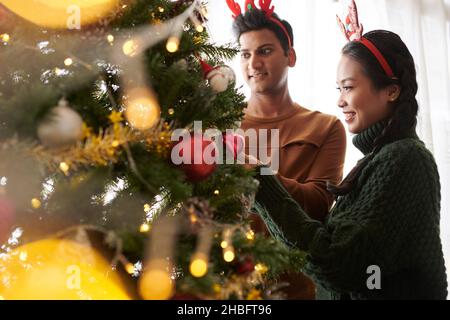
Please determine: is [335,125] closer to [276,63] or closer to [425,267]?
[276,63]

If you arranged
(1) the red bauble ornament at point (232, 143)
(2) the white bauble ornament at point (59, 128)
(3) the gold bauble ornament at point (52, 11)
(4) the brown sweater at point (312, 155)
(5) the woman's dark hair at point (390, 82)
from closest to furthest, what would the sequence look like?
(2) the white bauble ornament at point (59, 128) → (3) the gold bauble ornament at point (52, 11) → (1) the red bauble ornament at point (232, 143) → (5) the woman's dark hair at point (390, 82) → (4) the brown sweater at point (312, 155)

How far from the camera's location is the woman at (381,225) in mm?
895

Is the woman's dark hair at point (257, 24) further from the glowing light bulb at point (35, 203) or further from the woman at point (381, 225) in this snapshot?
the glowing light bulb at point (35, 203)

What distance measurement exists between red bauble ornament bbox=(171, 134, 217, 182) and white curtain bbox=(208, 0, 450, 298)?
3.23 feet

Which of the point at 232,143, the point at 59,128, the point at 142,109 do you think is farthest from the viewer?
the point at 232,143

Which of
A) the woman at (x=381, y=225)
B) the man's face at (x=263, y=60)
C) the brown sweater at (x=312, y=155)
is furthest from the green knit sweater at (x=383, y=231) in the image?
the man's face at (x=263, y=60)

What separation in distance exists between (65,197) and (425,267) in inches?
25.3

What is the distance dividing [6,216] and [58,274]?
0.10 meters

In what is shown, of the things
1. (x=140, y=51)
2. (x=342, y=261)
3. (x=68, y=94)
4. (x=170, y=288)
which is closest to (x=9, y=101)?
(x=68, y=94)

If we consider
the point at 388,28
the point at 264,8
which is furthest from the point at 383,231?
the point at 388,28

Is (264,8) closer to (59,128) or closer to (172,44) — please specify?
(172,44)

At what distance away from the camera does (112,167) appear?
0.67 m

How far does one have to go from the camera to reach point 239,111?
86cm

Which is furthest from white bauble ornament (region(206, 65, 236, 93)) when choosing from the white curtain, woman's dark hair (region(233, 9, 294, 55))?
the white curtain
